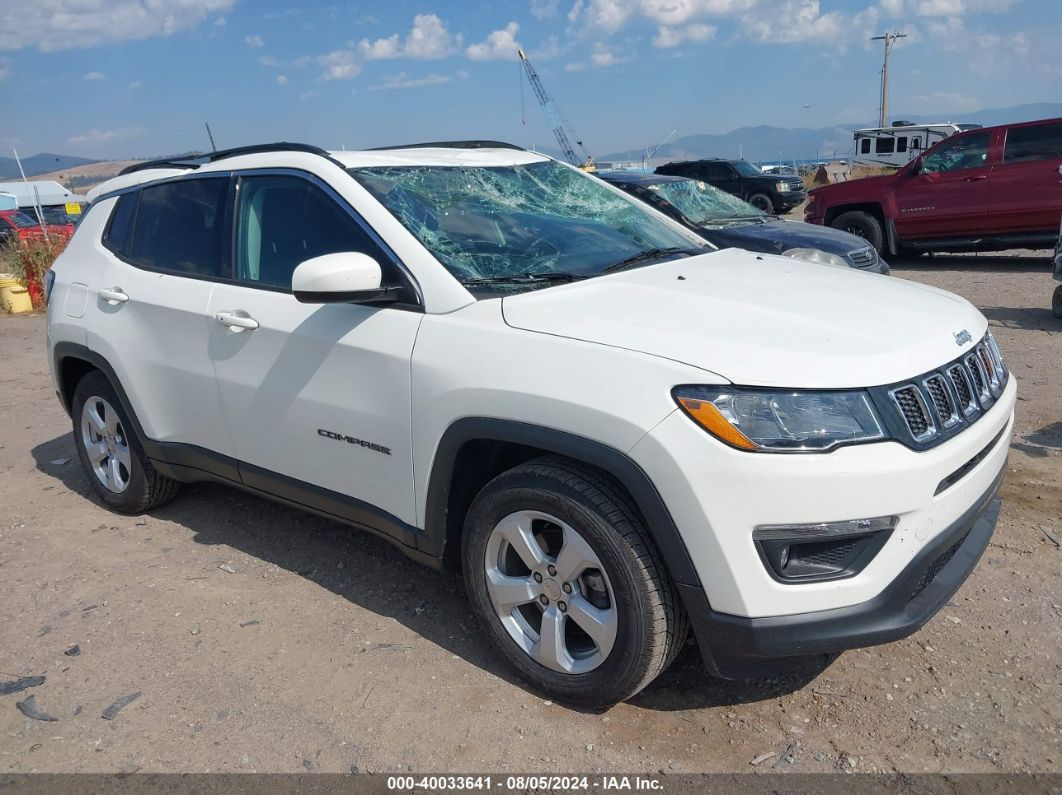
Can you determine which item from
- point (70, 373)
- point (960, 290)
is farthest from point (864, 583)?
point (960, 290)

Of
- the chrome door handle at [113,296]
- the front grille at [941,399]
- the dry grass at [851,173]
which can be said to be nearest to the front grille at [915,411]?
the front grille at [941,399]

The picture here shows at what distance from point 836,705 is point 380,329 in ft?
6.51

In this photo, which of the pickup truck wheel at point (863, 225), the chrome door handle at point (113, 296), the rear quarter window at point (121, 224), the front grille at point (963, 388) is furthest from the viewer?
the pickup truck wheel at point (863, 225)

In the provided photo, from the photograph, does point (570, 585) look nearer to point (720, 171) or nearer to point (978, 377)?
point (978, 377)

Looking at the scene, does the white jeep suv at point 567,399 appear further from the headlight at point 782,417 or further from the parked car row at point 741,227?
the parked car row at point 741,227

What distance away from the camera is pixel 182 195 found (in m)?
4.06

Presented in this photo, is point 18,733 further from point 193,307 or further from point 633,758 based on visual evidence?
point 633,758

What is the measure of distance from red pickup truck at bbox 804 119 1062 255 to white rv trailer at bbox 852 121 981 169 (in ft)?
81.8

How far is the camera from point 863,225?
12.5 meters

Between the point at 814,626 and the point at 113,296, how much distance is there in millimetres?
3518

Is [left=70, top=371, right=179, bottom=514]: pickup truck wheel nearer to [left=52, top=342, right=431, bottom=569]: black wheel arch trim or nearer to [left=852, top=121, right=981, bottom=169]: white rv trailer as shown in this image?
[left=52, top=342, right=431, bottom=569]: black wheel arch trim

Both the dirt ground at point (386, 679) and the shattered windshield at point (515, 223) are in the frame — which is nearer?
the dirt ground at point (386, 679)

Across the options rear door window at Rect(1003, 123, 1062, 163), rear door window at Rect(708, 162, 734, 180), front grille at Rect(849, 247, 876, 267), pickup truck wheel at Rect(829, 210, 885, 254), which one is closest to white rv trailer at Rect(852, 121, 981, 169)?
rear door window at Rect(708, 162, 734, 180)

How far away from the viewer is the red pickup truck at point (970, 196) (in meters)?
10.8
